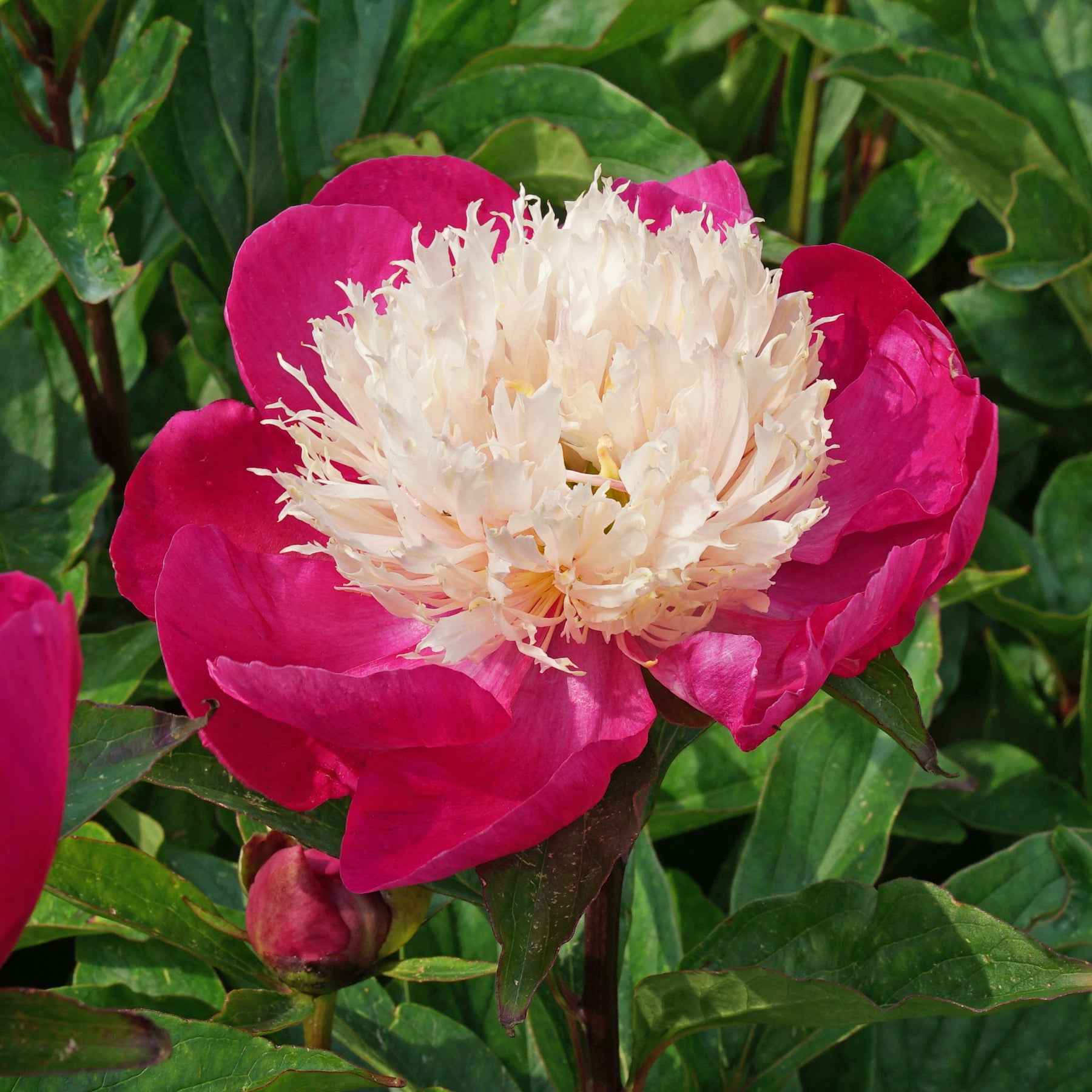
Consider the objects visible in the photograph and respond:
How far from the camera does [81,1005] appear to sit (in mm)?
533

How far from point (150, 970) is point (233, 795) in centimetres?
42

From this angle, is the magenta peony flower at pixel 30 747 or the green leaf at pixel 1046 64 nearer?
the magenta peony flower at pixel 30 747

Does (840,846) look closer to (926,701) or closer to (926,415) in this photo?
(926,701)

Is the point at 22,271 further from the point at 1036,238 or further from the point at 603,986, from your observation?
the point at 1036,238

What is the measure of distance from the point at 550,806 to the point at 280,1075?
0.22 m

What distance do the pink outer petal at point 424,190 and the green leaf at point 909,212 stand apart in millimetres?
742

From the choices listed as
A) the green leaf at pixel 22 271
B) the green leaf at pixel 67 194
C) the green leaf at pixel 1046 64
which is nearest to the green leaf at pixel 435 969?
the green leaf at pixel 67 194

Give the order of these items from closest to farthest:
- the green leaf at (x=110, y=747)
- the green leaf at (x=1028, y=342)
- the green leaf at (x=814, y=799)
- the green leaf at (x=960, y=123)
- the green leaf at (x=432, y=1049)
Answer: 1. the green leaf at (x=110, y=747)
2. the green leaf at (x=432, y=1049)
3. the green leaf at (x=814, y=799)
4. the green leaf at (x=960, y=123)
5. the green leaf at (x=1028, y=342)

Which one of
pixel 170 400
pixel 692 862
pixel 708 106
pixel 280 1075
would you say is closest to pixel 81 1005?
pixel 280 1075

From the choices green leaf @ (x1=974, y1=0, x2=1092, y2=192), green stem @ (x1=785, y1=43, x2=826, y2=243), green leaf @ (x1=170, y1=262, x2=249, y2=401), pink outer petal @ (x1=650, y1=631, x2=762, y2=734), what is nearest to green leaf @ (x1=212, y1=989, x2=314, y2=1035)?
pink outer petal @ (x1=650, y1=631, x2=762, y2=734)

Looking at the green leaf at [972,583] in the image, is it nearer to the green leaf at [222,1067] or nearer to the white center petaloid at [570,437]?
the white center petaloid at [570,437]

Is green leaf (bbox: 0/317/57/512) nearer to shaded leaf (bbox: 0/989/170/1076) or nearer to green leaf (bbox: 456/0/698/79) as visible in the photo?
green leaf (bbox: 456/0/698/79)

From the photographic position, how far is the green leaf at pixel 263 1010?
2.56 ft

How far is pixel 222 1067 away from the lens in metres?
0.71
